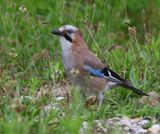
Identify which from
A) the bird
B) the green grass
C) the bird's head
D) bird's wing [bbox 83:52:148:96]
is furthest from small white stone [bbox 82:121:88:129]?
the bird's head

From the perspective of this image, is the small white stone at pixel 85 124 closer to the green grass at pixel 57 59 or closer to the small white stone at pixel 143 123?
the green grass at pixel 57 59

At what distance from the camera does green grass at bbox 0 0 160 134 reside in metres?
6.47

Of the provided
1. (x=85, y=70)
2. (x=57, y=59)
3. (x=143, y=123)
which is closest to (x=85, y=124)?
(x=143, y=123)

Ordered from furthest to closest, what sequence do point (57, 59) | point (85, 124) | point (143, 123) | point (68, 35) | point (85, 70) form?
point (57, 59) < point (68, 35) < point (85, 70) < point (143, 123) < point (85, 124)

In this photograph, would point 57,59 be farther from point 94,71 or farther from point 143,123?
point 143,123

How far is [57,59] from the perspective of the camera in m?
8.95

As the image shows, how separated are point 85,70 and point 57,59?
126 cm

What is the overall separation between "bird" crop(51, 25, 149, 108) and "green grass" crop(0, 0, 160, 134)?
0.14 m

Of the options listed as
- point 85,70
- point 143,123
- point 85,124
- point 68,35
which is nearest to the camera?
point 85,124

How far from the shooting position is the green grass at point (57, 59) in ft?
21.2

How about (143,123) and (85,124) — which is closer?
Answer: (85,124)

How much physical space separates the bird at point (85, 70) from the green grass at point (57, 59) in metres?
0.14

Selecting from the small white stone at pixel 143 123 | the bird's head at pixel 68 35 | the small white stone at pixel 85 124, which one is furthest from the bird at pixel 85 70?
the small white stone at pixel 85 124

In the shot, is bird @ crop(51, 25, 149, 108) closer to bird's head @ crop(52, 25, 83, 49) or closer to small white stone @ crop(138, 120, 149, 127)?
bird's head @ crop(52, 25, 83, 49)
